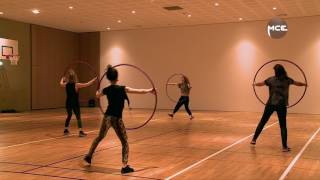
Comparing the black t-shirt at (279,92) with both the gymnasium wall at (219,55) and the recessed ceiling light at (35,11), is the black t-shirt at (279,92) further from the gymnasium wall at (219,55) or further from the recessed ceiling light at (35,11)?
the recessed ceiling light at (35,11)

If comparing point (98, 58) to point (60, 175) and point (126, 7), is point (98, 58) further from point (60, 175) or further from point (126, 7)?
point (60, 175)

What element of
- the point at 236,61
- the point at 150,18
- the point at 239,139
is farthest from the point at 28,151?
the point at 236,61

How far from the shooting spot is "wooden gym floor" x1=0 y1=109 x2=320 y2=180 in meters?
6.55

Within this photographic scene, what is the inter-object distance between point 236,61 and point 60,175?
712 inches

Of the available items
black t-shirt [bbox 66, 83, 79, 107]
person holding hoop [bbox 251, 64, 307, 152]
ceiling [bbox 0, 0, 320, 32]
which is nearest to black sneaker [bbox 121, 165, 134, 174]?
person holding hoop [bbox 251, 64, 307, 152]

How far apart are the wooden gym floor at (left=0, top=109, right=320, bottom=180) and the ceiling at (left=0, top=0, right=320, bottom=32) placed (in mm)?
7352

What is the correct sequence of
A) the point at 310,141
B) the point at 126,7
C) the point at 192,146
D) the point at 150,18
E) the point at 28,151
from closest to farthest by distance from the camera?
the point at 28,151 < the point at 192,146 < the point at 310,141 < the point at 126,7 < the point at 150,18

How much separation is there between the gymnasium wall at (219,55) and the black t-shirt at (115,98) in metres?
16.9

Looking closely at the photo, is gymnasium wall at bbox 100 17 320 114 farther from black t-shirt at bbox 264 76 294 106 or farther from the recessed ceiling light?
black t-shirt at bbox 264 76 294 106

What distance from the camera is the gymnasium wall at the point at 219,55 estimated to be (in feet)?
70.8

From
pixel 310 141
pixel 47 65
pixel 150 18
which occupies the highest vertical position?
pixel 150 18

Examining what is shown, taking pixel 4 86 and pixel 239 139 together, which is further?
pixel 4 86

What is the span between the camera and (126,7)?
1905 cm

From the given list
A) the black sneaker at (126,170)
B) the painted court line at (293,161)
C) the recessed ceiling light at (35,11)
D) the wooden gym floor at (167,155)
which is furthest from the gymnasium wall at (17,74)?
the black sneaker at (126,170)
